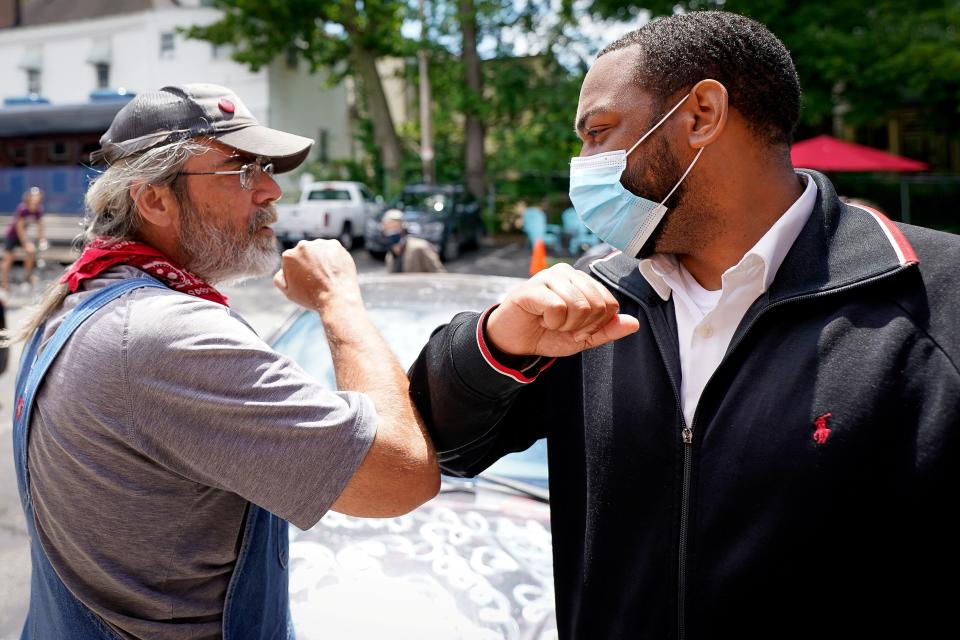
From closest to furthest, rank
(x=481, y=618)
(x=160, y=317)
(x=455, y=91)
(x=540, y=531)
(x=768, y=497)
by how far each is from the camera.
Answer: (x=768, y=497) < (x=160, y=317) < (x=481, y=618) < (x=540, y=531) < (x=455, y=91)

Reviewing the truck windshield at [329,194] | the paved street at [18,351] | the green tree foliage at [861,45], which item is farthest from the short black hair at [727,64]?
the truck windshield at [329,194]

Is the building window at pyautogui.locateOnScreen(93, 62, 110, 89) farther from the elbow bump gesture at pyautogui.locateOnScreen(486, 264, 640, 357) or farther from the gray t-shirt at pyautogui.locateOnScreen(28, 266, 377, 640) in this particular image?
the elbow bump gesture at pyautogui.locateOnScreen(486, 264, 640, 357)

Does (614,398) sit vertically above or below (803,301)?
below

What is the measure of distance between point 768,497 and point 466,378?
1.83ft

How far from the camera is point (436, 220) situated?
57.8ft

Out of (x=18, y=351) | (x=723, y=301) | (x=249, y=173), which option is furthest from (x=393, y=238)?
(x=723, y=301)

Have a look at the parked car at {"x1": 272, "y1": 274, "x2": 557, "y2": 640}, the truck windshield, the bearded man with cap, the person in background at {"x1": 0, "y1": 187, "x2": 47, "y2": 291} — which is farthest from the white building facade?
the bearded man with cap

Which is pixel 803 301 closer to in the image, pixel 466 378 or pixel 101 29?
pixel 466 378

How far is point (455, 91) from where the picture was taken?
20641mm

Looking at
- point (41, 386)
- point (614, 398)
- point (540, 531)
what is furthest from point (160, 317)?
point (540, 531)

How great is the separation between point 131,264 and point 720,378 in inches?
46.4

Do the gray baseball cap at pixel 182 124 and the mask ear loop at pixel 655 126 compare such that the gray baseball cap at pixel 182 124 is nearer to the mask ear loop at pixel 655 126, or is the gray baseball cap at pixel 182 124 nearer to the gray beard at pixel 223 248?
the gray beard at pixel 223 248

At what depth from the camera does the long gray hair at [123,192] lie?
5.55ft

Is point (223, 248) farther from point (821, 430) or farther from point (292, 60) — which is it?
point (292, 60)
